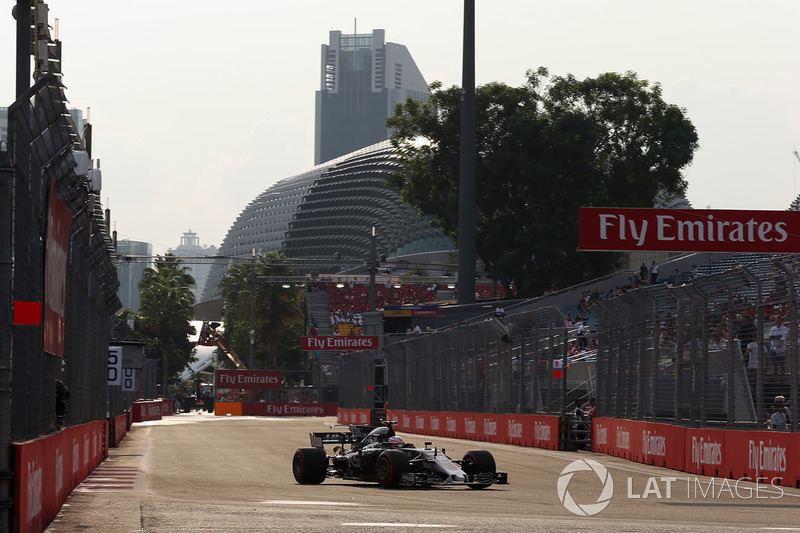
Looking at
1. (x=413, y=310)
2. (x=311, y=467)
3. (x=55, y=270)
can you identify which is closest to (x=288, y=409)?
(x=413, y=310)

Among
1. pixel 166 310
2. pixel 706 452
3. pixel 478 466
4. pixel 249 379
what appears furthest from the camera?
pixel 166 310

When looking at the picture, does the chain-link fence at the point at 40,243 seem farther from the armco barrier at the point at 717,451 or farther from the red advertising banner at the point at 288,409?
the red advertising banner at the point at 288,409

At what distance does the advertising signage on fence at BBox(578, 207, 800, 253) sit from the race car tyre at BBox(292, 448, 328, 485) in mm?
8602

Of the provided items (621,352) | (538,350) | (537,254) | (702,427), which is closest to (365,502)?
(702,427)

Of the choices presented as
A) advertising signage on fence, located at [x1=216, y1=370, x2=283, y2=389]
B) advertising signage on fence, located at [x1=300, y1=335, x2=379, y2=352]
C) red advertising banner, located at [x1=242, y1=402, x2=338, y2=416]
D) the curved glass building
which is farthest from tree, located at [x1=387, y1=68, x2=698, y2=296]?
the curved glass building

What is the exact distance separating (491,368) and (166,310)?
→ 217 feet

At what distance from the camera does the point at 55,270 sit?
421 inches

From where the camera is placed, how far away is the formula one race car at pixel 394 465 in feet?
51.5

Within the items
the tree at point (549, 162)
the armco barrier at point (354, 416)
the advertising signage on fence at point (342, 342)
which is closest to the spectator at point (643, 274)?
the tree at point (549, 162)

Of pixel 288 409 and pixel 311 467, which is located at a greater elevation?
pixel 311 467

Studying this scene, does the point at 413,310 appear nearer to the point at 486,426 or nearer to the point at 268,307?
the point at 268,307

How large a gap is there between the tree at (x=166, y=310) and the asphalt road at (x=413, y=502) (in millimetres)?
75491

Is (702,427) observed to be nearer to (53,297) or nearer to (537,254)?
(53,297)

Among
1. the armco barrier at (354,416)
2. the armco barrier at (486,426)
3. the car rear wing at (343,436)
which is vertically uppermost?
the car rear wing at (343,436)
